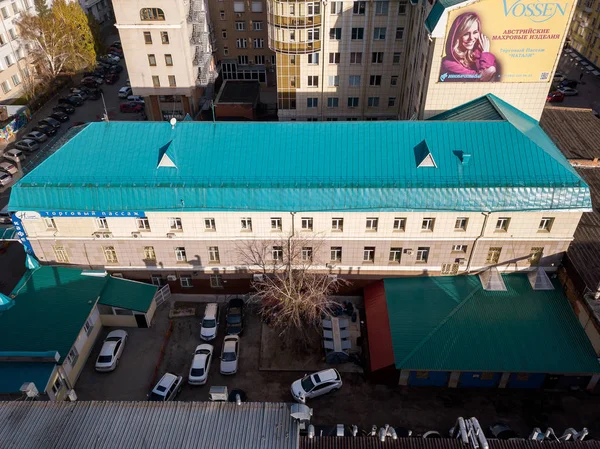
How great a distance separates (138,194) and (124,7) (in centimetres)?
3590

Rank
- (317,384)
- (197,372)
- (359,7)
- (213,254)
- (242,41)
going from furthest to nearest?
(242,41) → (359,7) → (213,254) → (197,372) → (317,384)

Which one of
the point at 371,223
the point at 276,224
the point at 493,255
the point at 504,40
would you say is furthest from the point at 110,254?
the point at 504,40

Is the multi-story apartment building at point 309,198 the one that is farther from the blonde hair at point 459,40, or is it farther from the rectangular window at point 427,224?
the blonde hair at point 459,40

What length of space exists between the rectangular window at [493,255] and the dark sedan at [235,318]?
2203cm

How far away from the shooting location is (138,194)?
3791 cm

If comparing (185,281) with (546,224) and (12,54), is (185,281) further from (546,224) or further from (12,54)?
(12,54)

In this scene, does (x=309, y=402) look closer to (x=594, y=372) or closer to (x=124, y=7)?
(x=594, y=372)

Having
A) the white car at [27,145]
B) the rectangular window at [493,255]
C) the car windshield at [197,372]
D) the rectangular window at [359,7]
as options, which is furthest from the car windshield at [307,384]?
the white car at [27,145]

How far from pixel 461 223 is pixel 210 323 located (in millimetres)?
23017

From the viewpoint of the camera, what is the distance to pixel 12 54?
77375 mm

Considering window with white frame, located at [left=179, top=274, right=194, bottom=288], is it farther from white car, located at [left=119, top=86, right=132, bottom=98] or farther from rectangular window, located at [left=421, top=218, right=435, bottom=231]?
white car, located at [left=119, top=86, right=132, bottom=98]

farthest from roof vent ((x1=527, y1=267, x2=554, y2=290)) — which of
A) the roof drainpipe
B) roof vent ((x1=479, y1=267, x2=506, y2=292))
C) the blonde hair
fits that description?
the blonde hair

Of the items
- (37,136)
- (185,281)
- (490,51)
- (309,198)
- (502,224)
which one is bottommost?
(37,136)

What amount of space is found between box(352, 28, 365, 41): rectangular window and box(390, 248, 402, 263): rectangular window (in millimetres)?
33881
